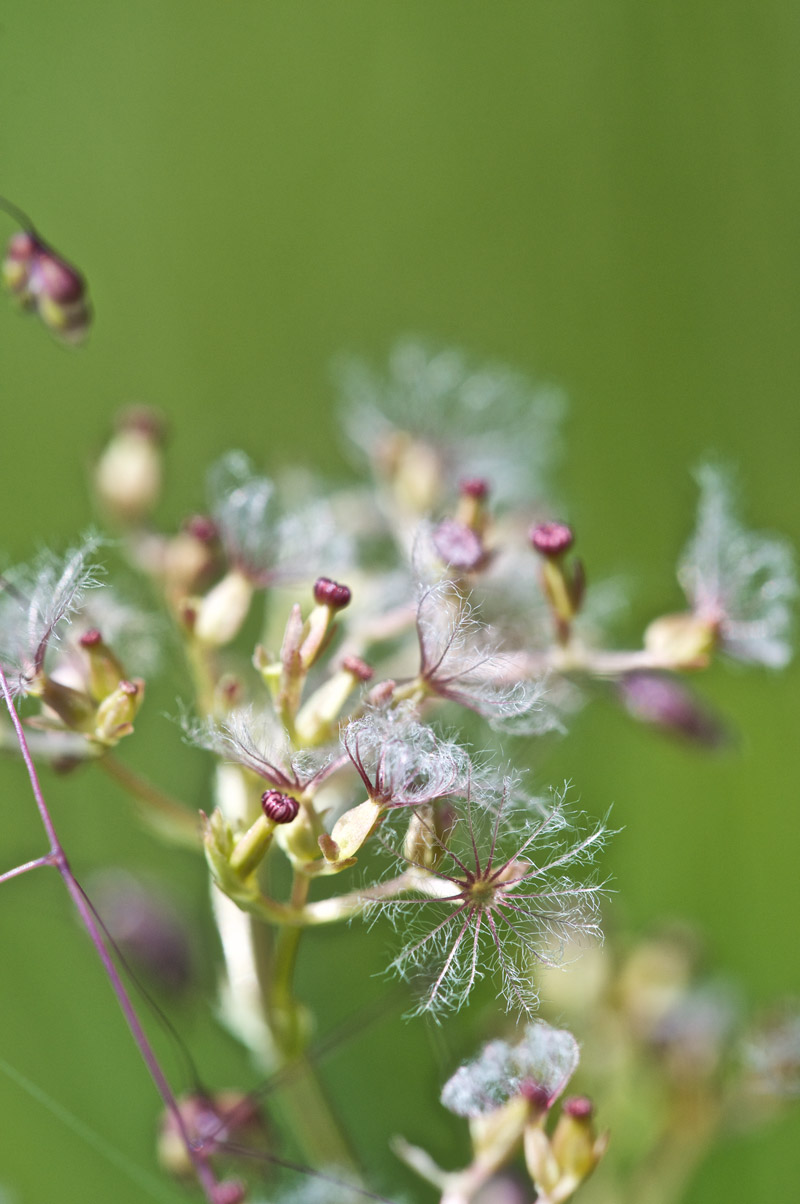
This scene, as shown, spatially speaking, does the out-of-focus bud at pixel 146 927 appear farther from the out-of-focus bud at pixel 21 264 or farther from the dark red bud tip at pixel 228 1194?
the out-of-focus bud at pixel 21 264

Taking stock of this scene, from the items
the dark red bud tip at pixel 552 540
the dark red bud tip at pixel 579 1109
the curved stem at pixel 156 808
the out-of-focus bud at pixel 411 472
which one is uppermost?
the out-of-focus bud at pixel 411 472

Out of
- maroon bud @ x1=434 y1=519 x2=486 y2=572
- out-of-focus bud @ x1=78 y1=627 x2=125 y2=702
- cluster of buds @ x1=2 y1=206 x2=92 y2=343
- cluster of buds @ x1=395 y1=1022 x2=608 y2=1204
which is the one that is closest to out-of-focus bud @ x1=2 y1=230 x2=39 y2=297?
cluster of buds @ x1=2 y1=206 x2=92 y2=343

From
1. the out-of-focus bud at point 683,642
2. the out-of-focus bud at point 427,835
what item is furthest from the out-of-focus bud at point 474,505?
the out-of-focus bud at point 427,835

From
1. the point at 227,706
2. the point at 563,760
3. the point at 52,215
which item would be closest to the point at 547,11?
the point at 52,215

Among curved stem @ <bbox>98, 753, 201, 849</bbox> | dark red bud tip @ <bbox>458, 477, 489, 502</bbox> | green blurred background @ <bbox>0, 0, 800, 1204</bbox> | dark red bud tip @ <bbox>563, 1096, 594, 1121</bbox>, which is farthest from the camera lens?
green blurred background @ <bbox>0, 0, 800, 1204</bbox>

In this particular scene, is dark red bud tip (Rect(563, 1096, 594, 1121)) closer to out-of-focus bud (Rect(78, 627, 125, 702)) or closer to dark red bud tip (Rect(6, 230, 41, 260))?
out-of-focus bud (Rect(78, 627, 125, 702))

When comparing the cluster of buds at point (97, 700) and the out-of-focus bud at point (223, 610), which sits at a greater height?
the out-of-focus bud at point (223, 610)

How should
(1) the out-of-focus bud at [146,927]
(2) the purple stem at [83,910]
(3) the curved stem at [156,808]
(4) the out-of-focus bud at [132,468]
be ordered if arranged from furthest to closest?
(4) the out-of-focus bud at [132,468]
(1) the out-of-focus bud at [146,927]
(3) the curved stem at [156,808]
(2) the purple stem at [83,910]
